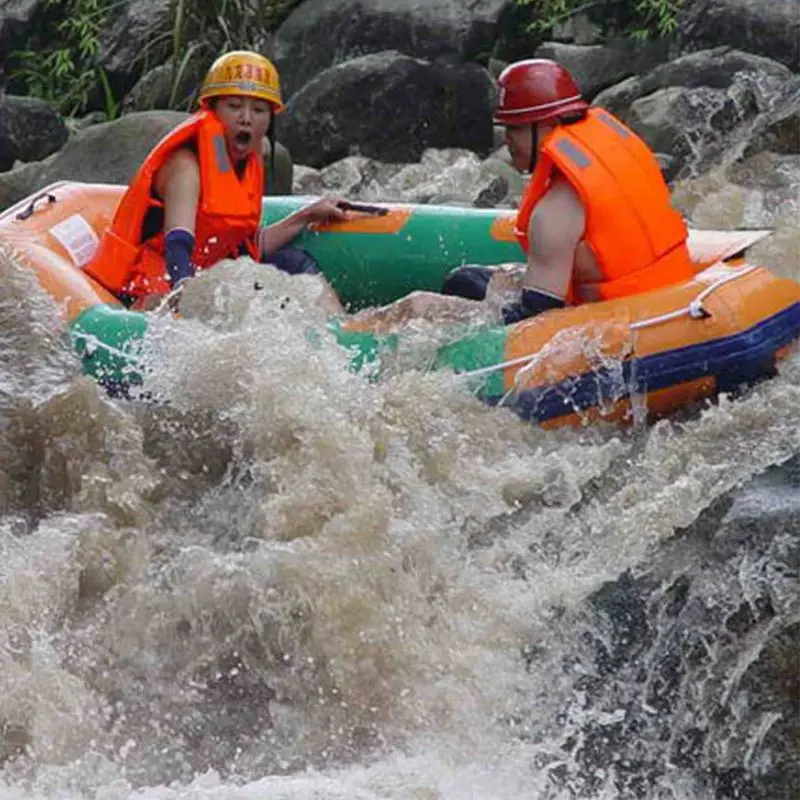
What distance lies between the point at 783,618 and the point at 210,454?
2088 mm

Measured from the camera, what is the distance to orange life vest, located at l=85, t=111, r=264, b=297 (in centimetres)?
754

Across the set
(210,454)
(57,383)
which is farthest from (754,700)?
(57,383)

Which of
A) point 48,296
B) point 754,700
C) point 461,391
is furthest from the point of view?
point 48,296

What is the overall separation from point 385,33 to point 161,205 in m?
5.39

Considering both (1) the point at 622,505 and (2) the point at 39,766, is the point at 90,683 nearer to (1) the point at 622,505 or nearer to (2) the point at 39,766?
(2) the point at 39,766

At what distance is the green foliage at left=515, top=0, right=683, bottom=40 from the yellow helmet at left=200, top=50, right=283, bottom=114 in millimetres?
5402

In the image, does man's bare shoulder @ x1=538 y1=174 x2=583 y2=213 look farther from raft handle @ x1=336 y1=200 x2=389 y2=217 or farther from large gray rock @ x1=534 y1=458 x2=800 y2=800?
raft handle @ x1=336 y1=200 x2=389 y2=217

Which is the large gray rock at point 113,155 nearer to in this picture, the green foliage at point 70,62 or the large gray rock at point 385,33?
the large gray rock at point 385,33

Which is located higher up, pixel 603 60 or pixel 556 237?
pixel 556 237

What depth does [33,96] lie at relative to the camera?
14.0 metres

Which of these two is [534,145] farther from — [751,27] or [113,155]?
[751,27]

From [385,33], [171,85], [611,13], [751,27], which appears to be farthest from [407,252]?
[611,13]

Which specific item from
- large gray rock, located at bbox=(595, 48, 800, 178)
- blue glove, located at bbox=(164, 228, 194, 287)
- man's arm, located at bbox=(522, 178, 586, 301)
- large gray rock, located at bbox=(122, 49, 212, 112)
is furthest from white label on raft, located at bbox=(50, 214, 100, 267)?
large gray rock, located at bbox=(122, 49, 212, 112)

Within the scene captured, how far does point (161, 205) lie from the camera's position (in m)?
7.59
